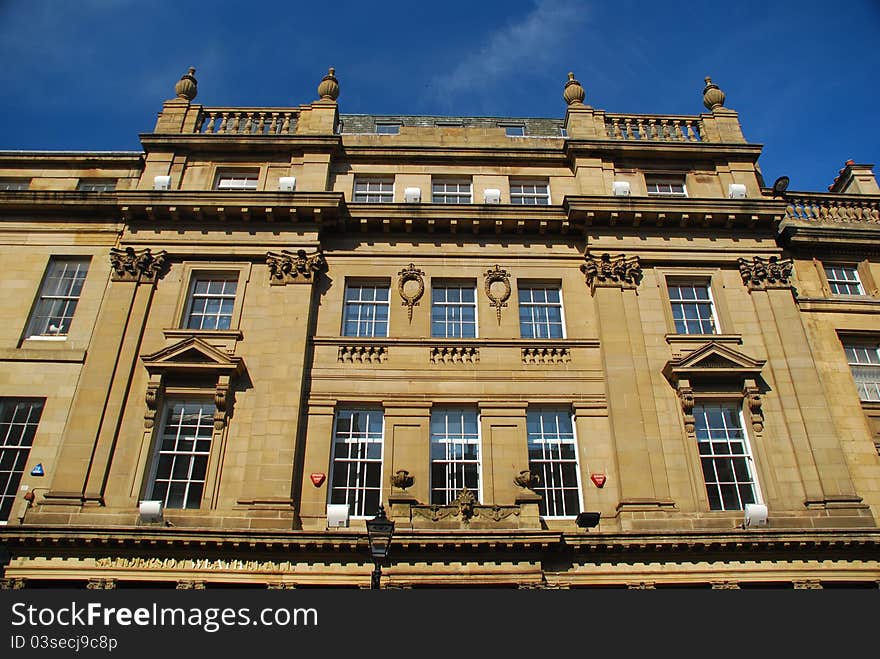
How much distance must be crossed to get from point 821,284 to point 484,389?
464 inches

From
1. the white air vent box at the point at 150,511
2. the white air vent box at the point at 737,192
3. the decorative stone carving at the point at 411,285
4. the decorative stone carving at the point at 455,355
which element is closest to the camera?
the white air vent box at the point at 150,511

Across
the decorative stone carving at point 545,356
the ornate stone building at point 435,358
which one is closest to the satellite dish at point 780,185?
the ornate stone building at point 435,358

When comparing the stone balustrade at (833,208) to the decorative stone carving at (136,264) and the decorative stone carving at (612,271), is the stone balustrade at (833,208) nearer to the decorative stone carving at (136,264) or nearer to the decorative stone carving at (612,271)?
the decorative stone carving at (612,271)

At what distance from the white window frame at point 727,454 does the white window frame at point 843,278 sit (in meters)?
6.45

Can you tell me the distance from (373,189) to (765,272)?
12732mm

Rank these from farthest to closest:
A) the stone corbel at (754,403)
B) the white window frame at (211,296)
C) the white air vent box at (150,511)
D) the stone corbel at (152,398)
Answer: the white window frame at (211,296) < the stone corbel at (754,403) < the stone corbel at (152,398) < the white air vent box at (150,511)

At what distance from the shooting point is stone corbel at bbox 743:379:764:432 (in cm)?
1828

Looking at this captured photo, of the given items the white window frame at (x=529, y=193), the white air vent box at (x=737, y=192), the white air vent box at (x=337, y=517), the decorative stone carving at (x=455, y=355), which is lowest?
the white air vent box at (x=337, y=517)

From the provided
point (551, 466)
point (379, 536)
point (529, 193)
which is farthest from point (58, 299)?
point (551, 466)

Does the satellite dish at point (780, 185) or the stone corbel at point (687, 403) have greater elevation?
the satellite dish at point (780, 185)

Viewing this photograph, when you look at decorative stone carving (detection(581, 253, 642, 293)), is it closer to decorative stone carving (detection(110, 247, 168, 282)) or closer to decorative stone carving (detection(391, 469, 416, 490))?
decorative stone carving (detection(391, 469, 416, 490))

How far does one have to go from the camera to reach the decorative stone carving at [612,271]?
20500 mm

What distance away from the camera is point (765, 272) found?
67.9 feet

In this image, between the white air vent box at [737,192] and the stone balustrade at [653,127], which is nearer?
the white air vent box at [737,192]
